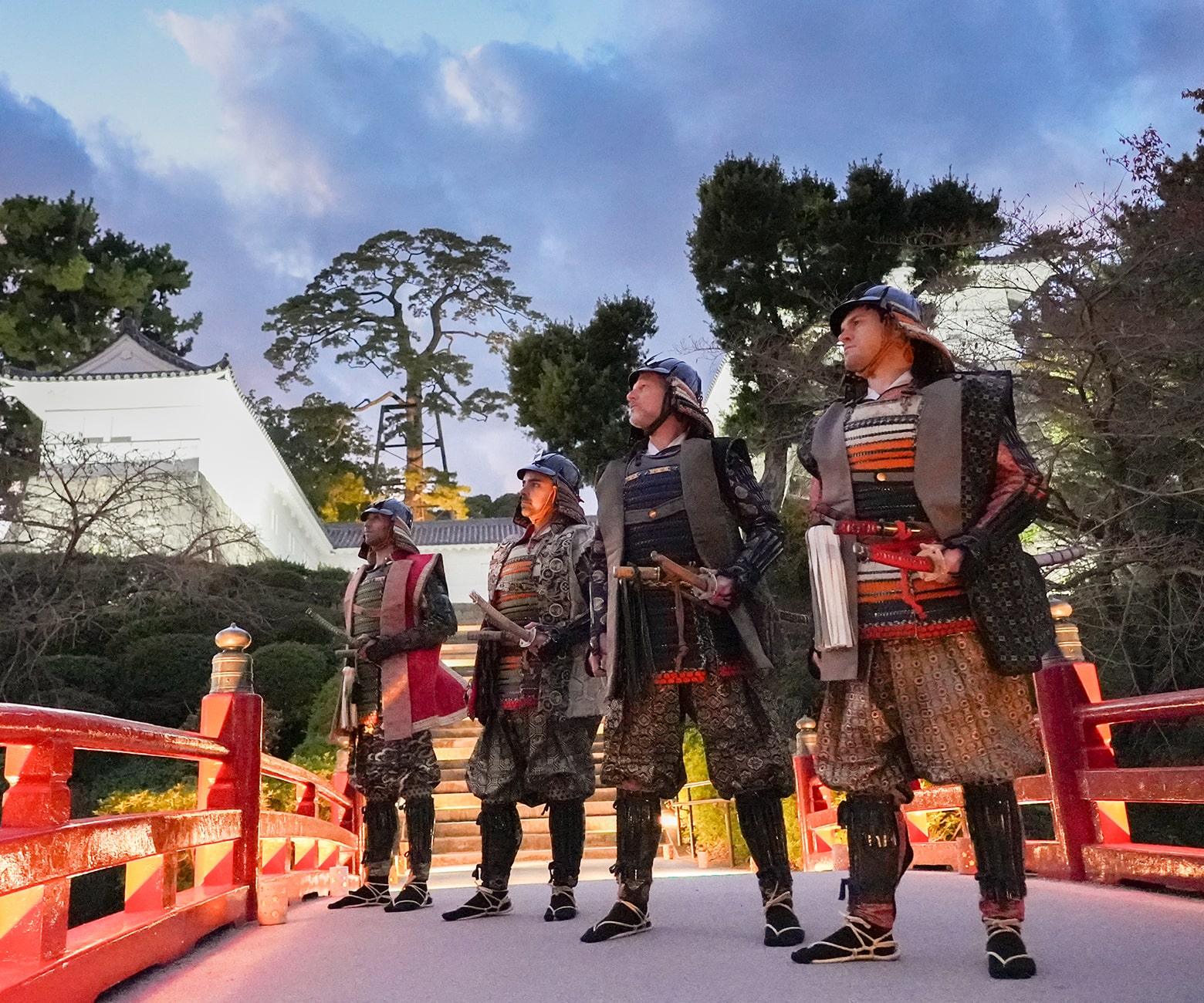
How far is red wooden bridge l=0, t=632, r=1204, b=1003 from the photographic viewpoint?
245 centimetres

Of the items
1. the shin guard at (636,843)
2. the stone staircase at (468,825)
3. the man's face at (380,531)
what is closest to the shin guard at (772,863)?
the shin guard at (636,843)

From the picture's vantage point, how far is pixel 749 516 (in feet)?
11.7

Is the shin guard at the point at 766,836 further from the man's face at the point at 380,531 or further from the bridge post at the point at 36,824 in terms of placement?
the man's face at the point at 380,531

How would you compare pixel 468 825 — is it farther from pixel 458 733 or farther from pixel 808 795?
pixel 808 795

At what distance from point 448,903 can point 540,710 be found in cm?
137

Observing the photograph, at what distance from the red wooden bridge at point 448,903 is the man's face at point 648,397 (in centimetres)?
177

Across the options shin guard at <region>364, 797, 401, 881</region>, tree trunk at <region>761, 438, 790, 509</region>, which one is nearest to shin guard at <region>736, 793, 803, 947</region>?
shin guard at <region>364, 797, 401, 881</region>

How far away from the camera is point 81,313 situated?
2734cm

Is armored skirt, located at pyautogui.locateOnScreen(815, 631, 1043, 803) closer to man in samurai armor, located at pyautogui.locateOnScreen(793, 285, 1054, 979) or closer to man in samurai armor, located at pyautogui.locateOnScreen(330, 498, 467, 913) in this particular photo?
man in samurai armor, located at pyautogui.locateOnScreen(793, 285, 1054, 979)

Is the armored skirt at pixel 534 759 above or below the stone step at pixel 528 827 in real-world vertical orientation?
above

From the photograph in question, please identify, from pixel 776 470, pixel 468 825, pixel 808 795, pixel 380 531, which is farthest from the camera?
pixel 776 470

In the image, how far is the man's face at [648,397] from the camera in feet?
12.3

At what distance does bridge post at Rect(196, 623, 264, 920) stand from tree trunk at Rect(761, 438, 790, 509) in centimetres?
979

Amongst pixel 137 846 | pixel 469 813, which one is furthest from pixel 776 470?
pixel 137 846
